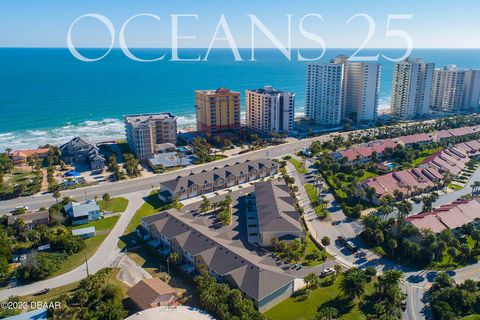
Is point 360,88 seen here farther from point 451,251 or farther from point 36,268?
point 36,268

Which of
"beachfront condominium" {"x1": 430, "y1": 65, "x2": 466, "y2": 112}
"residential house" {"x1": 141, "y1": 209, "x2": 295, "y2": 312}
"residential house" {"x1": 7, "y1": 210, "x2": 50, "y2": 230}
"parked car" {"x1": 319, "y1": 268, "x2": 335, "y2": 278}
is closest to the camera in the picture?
"residential house" {"x1": 141, "y1": 209, "x2": 295, "y2": 312}

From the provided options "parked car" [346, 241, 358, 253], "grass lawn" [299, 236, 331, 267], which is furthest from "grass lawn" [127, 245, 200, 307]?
"parked car" [346, 241, 358, 253]

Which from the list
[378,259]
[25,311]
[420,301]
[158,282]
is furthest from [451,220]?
[25,311]

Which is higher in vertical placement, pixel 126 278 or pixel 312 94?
pixel 312 94

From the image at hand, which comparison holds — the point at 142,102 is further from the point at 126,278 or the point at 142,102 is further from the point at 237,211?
the point at 126,278

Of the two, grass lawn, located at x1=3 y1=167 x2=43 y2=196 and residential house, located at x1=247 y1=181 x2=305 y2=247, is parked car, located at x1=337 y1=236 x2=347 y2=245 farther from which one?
grass lawn, located at x1=3 y1=167 x2=43 y2=196

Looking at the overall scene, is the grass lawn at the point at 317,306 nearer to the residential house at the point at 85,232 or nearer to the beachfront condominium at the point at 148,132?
the residential house at the point at 85,232

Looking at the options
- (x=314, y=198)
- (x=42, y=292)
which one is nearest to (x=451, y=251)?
(x=314, y=198)
